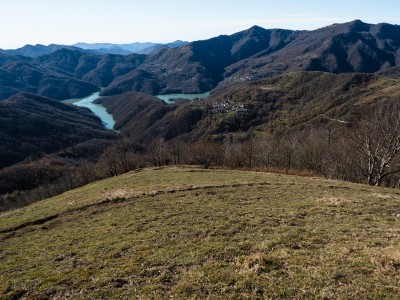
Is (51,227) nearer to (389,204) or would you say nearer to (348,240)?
(348,240)

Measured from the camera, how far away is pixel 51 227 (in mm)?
28641

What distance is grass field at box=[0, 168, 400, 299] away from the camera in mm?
13328

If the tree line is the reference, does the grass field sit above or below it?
above

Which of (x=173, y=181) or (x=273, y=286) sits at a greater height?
(x=273, y=286)

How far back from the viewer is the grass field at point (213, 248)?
525 inches

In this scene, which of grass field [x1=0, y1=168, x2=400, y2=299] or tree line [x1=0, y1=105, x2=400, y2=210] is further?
tree line [x1=0, y1=105, x2=400, y2=210]

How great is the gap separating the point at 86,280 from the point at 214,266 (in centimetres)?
646

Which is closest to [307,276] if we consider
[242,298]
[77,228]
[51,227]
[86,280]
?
[242,298]

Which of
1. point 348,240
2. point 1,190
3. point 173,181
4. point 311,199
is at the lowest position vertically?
point 1,190

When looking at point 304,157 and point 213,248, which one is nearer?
point 213,248

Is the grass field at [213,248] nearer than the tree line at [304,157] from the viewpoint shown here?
Yes

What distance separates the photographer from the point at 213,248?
17.8m

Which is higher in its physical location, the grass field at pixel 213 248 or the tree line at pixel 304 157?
the grass field at pixel 213 248

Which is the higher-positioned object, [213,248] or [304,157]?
[213,248]
